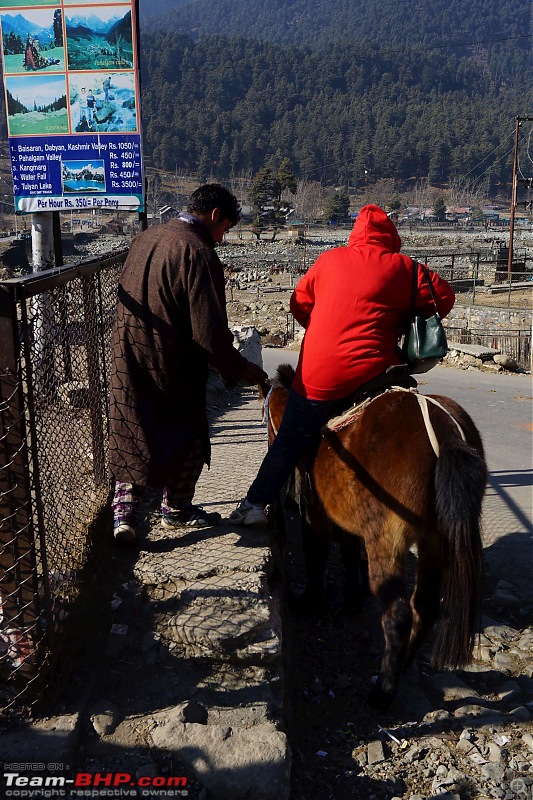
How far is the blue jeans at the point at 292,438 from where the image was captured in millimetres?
3924

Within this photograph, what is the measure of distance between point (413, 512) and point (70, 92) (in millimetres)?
4948

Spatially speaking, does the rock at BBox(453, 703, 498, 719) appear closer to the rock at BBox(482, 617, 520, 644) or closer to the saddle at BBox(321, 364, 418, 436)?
the rock at BBox(482, 617, 520, 644)

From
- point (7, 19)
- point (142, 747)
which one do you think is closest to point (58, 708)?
point (142, 747)

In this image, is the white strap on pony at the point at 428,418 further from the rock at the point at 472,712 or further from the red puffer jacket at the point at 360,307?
the rock at the point at 472,712

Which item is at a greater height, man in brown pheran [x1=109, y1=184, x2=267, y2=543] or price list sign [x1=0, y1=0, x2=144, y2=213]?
price list sign [x1=0, y1=0, x2=144, y2=213]

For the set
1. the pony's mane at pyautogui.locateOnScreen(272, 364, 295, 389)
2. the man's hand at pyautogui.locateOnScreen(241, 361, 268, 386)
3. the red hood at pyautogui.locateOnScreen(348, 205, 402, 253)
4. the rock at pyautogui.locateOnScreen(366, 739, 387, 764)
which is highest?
the red hood at pyautogui.locateOnScreen(348, 205, 402, 253)

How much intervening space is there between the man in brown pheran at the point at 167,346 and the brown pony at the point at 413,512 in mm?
793

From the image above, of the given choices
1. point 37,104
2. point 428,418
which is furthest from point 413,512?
point 37,104

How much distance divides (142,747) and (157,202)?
11202 centimetres

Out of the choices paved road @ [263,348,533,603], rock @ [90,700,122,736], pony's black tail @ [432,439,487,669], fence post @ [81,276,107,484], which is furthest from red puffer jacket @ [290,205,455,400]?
paved road @ [263,348,533,603]

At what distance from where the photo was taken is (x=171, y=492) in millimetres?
4184

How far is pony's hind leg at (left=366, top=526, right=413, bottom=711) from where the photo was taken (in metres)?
3.50

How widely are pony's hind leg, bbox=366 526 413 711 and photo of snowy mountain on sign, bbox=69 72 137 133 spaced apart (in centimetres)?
464

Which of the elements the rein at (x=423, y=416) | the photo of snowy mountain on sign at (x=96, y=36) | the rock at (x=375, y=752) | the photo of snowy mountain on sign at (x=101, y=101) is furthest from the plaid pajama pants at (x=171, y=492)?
the photo of snowy mountain on sign at (x=96, y=36)
